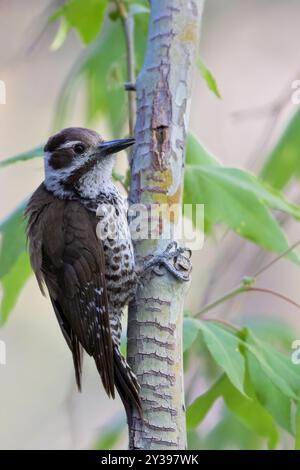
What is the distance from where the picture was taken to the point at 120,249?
2.86 m

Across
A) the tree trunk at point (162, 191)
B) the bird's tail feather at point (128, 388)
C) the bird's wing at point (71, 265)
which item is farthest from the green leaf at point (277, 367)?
the bird's wing at point (71, 265)

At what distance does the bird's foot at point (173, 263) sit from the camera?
239 centimetres

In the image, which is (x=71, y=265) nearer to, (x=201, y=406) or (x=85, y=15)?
(x=201, y=406)

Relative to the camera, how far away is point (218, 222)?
104 inches

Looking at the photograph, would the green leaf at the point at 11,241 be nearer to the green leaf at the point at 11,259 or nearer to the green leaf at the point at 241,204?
the green leaf at the point at 11,259

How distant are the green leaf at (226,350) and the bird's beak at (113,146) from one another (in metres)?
0.65

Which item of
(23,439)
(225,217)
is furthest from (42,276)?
(23,439)

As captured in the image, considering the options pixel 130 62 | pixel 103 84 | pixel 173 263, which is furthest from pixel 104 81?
pixel 173 263

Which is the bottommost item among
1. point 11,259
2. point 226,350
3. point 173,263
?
point 226,350

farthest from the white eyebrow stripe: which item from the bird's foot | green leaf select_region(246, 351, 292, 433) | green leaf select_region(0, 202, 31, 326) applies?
green leaf select_region(246, 351, 292, 433)

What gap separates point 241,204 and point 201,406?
66 cm

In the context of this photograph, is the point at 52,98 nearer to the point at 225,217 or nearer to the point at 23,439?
the point at 23,439

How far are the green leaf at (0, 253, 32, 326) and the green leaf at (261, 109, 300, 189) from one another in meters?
0.99

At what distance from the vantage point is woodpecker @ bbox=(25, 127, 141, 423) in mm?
2732
